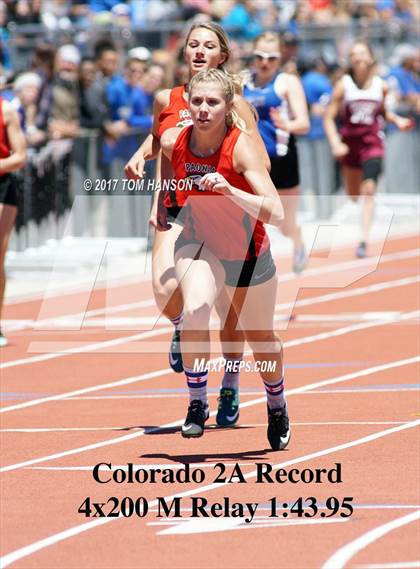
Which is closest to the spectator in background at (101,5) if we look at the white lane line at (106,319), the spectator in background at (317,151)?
the spectator in background at (317,151)

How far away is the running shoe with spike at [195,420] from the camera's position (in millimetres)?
9562

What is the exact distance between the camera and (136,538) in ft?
24.6

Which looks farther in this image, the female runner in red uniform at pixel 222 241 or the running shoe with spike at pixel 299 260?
the running shoe with spike at pixel 299 260

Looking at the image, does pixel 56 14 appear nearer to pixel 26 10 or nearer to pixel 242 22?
pixel 26 10

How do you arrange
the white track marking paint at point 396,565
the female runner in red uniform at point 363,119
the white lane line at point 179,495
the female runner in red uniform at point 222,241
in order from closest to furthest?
the white track marking paint at point 396,565, the white lane line at point 179,495, the female runner in red uniform at point 222,241, the female runner in red uniform at point 363,119

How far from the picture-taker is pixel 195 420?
9.59 metres

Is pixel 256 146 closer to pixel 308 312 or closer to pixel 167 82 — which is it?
pixel 308 312

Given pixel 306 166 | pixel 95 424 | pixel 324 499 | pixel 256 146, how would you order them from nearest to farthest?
pixel 324 499
pixel 256 146
pixel 95 424
pixel 306 166

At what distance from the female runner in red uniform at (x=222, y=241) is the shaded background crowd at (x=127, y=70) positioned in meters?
7.35

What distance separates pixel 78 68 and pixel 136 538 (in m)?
13.7

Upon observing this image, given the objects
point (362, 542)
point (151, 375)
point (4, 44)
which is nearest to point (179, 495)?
point (362, 542)

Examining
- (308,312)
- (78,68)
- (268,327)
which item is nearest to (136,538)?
(268,327)

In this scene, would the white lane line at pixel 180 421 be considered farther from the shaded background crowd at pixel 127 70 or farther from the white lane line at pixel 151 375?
the shaded background crowd at pixel 127 70

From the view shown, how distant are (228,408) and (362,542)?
3015 millimetres
